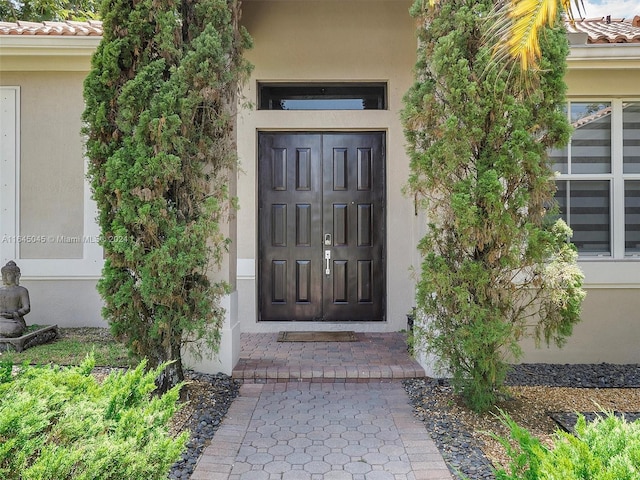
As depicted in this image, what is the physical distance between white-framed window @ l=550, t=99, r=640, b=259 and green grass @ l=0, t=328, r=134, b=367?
17.5 ft

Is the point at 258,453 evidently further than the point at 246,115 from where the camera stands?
No

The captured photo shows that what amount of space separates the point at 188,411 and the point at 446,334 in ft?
7.25

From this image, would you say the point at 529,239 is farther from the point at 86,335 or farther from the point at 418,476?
the point at 86,335

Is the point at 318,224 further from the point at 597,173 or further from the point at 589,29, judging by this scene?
the point at 589,29

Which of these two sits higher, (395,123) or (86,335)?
(395,123)

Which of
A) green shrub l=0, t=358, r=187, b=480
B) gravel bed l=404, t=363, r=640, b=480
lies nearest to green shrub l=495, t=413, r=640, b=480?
gravel bed l=404, t=363, r=640, b=480

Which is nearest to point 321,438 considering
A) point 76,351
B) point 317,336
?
point 317,336

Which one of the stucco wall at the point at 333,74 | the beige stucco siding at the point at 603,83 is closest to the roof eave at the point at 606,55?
the beige stucco siding at the point at 603,83

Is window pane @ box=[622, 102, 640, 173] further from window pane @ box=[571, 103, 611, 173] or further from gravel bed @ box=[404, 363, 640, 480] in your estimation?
gravel bed @ box=[404, 363, 640, 480]

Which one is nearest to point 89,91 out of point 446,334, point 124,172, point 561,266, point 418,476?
point 124,172

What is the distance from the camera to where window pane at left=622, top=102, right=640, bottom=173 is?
5363 millimetres

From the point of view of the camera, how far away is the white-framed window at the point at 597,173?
5336 mm

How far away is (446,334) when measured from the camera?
144 inches

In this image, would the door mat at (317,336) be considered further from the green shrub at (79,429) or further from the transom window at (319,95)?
the green shrub at (79,429)
